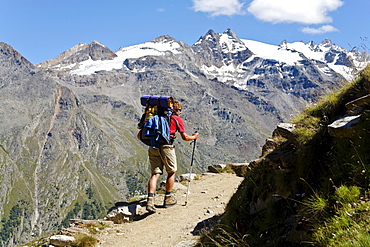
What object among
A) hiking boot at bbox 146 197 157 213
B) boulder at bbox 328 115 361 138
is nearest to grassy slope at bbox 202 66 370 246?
boulder at bbox 328 115 361 138

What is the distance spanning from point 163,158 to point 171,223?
7.77 ft

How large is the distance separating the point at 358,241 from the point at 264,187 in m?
3.44

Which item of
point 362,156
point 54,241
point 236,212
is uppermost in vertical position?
point 362,156

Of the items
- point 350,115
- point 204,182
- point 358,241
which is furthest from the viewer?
point 204,182

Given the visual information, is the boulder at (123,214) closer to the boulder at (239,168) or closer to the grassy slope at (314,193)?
the grassy slope at (314,193)

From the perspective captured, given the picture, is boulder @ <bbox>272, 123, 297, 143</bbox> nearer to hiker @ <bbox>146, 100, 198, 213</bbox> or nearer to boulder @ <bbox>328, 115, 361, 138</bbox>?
boulder @ <bbox>328, 115, 361, 138</bbox>

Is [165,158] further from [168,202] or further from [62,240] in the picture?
[62,240]

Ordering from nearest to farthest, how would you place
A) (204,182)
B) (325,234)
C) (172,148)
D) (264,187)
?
(325,234) → (264,187) → (172,148) → (204,182)

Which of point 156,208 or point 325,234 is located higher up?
point 325,234

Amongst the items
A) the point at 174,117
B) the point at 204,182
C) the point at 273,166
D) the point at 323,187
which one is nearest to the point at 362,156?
the point at 323,187

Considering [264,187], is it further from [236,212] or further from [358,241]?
[358,241]

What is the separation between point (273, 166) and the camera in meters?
7.01

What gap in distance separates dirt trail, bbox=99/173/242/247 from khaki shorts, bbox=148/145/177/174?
5.24 ft

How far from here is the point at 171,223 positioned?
10.5m
